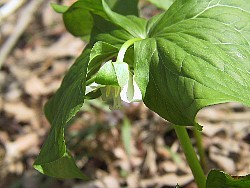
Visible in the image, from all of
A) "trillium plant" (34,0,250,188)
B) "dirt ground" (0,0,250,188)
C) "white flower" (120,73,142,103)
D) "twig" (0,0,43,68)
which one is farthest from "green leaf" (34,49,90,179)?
"twig" (0,0,43,68)

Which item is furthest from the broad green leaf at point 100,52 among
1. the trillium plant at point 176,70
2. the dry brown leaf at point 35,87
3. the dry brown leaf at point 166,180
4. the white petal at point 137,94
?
the dry brown leaf at point 35,87

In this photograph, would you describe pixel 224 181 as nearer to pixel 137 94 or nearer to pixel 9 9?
pixel 137 94

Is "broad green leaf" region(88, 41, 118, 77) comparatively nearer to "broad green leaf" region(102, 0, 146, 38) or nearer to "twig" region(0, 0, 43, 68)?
"broad green leaf" region(102, 0, 146, 38)

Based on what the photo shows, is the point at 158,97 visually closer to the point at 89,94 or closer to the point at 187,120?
the point at 187,120

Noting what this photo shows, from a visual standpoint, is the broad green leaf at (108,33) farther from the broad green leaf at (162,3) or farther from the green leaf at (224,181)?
the green leaf at (224,181)

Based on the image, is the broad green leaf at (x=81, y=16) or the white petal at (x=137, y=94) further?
the broad green leaf at (x=81, y=16)

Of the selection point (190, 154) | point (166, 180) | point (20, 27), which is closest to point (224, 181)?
point (190, 154)

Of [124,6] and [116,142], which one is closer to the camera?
[124,6]
